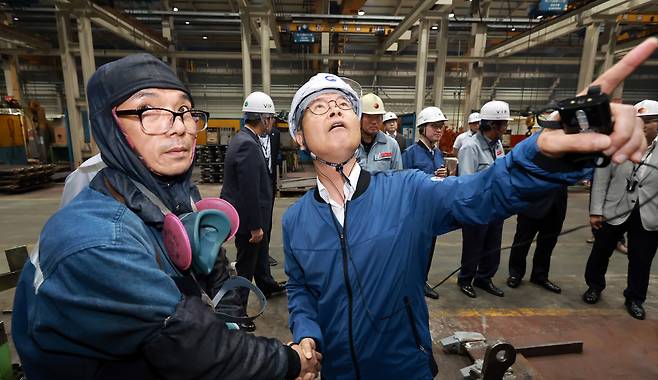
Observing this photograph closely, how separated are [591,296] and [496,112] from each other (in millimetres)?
2230

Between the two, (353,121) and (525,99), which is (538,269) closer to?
(353,121)

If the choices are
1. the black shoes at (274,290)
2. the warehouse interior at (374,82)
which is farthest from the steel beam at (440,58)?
the black shoes at (274,290)

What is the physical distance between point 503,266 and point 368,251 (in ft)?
13.0

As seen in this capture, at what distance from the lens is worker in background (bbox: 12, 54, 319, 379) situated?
794mm

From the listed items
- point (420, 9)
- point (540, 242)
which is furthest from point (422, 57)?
point (540, 242)

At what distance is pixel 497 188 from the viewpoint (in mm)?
1054

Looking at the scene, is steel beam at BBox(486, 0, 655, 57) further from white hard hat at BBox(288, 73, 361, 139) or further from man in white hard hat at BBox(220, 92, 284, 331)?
white hard hat at BBox(288, 73, 361, 139)

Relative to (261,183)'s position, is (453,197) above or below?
above

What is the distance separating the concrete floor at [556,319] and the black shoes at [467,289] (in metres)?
0.06

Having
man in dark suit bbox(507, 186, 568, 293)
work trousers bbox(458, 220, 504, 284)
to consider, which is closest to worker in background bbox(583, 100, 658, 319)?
man in dark suit bbox(507, 186, 568, 293)

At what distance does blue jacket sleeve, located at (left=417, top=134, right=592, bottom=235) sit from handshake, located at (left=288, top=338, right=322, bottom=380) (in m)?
0.66

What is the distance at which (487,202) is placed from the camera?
1.09 metres

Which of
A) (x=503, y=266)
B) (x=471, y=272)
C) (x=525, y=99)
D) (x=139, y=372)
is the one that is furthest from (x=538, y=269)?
(x=525, y=99)

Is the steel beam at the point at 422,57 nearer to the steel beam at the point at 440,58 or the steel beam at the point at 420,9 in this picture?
the steel beam at the point at 420,9
